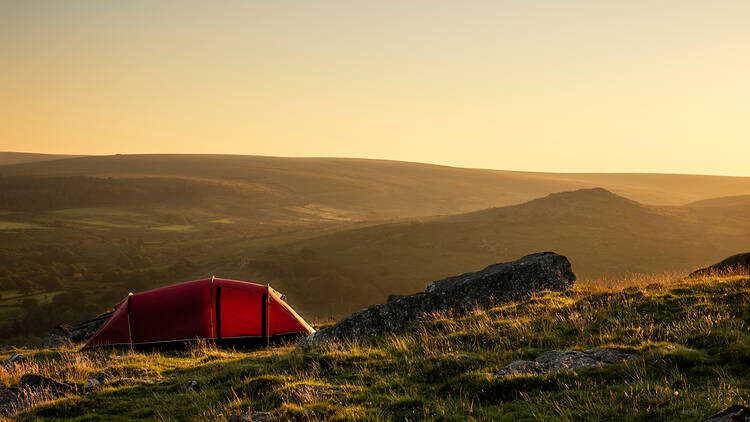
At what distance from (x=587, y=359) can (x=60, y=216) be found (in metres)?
167

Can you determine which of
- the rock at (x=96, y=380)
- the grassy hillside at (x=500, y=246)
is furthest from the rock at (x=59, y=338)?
the grassy hillside at (x=500, y=246)

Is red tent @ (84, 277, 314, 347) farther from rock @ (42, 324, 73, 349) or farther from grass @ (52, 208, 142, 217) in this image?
grass @ (52, 208, 142, 217)

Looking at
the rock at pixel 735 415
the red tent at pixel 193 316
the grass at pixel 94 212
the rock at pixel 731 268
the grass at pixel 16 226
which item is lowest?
the grass at pixel 16 226

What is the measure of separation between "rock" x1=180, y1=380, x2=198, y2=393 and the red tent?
790 centimetres

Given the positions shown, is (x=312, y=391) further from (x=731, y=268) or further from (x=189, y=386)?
(x=731, y=268)

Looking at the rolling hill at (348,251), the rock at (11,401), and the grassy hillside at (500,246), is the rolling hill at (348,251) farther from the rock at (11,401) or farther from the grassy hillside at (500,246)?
the rock at (11,401)

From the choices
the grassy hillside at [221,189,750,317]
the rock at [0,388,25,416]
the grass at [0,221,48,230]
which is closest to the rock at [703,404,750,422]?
the rock at [0,388,25,416]

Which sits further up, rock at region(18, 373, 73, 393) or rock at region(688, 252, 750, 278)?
rock at region(688, 252, 750, 278)

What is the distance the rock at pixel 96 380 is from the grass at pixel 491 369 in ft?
1.03

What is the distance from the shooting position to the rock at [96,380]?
1059 centimetres

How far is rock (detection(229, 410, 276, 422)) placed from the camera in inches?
288

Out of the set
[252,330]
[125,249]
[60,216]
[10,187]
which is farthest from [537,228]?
[10,187]

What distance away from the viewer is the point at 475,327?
11953mm

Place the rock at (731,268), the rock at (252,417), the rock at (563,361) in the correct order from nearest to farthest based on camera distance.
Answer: the rock at (252,417)
the rock at (563,361)
the rock at (731,268)
